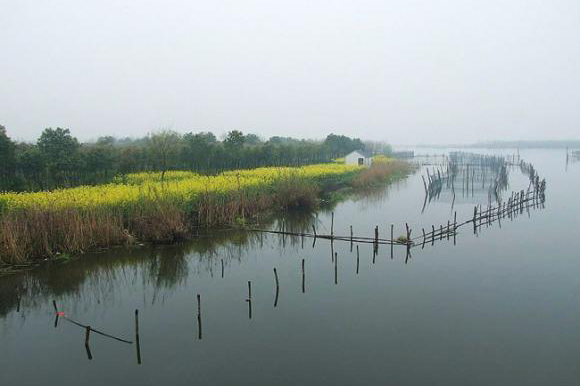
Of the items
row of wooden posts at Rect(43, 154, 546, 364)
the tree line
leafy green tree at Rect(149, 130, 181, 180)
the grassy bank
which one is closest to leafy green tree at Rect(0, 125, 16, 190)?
the tree line

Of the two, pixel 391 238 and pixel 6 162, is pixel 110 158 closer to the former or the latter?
pixel 6 162

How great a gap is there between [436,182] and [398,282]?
27799mm

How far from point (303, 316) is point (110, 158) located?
81.5 ft

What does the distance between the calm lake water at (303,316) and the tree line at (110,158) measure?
510 inches

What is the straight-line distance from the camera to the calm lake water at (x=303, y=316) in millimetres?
8484

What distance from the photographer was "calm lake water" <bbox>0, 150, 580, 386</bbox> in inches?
334

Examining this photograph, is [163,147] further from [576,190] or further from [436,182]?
[576,190]

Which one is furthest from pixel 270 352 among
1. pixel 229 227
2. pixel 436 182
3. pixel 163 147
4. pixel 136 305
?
pixel 436 182

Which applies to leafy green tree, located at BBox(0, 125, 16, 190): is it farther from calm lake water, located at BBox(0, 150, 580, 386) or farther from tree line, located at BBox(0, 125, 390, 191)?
calm lake water, located at BBox(0, 150, 580, 386)

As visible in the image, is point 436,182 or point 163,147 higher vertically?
point 163,147

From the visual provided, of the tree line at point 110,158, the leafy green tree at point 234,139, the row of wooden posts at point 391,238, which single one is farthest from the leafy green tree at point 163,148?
the row of wooden posts at point 391,238

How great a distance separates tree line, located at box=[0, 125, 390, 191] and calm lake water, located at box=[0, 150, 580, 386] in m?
13.0

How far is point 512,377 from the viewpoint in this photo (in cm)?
825

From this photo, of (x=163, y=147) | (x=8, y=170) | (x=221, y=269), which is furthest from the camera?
(x=163, y=147)
